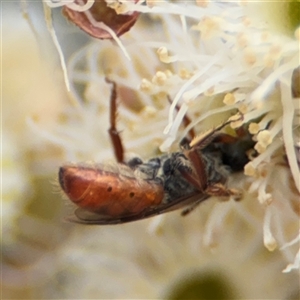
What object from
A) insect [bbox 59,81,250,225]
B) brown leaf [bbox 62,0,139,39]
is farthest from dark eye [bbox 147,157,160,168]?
brown leaf [bbox 62,0,139,39]

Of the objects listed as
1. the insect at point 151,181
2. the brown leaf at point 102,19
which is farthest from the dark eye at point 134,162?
the brown leaf at point 102,19

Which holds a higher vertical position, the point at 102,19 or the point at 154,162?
the point at 102,19

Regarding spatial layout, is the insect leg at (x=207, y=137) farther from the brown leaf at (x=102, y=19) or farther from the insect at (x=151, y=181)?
the brown leaf at (x=102, y=19)

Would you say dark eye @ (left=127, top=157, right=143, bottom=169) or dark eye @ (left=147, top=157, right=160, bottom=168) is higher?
dark eye @ (left=127, top=157, right=143, bottom=169)

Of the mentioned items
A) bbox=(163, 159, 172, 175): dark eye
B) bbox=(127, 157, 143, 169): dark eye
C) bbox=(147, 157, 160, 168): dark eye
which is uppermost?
bbox=(127, 157, 143, 169): dark eye

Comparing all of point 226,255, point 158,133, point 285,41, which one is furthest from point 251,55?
point 226,255

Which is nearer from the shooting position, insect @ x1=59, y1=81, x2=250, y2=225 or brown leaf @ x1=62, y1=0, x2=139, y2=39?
insect @ x1=59, y1=81, x2=250, y2=225

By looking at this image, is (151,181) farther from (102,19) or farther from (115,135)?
(102,19)

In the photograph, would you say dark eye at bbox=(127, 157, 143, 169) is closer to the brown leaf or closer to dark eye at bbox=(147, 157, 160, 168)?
dark eye at bbox=(147, 157, 160, 168)

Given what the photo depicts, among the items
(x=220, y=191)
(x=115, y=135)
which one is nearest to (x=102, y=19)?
(x=115, y=135)
